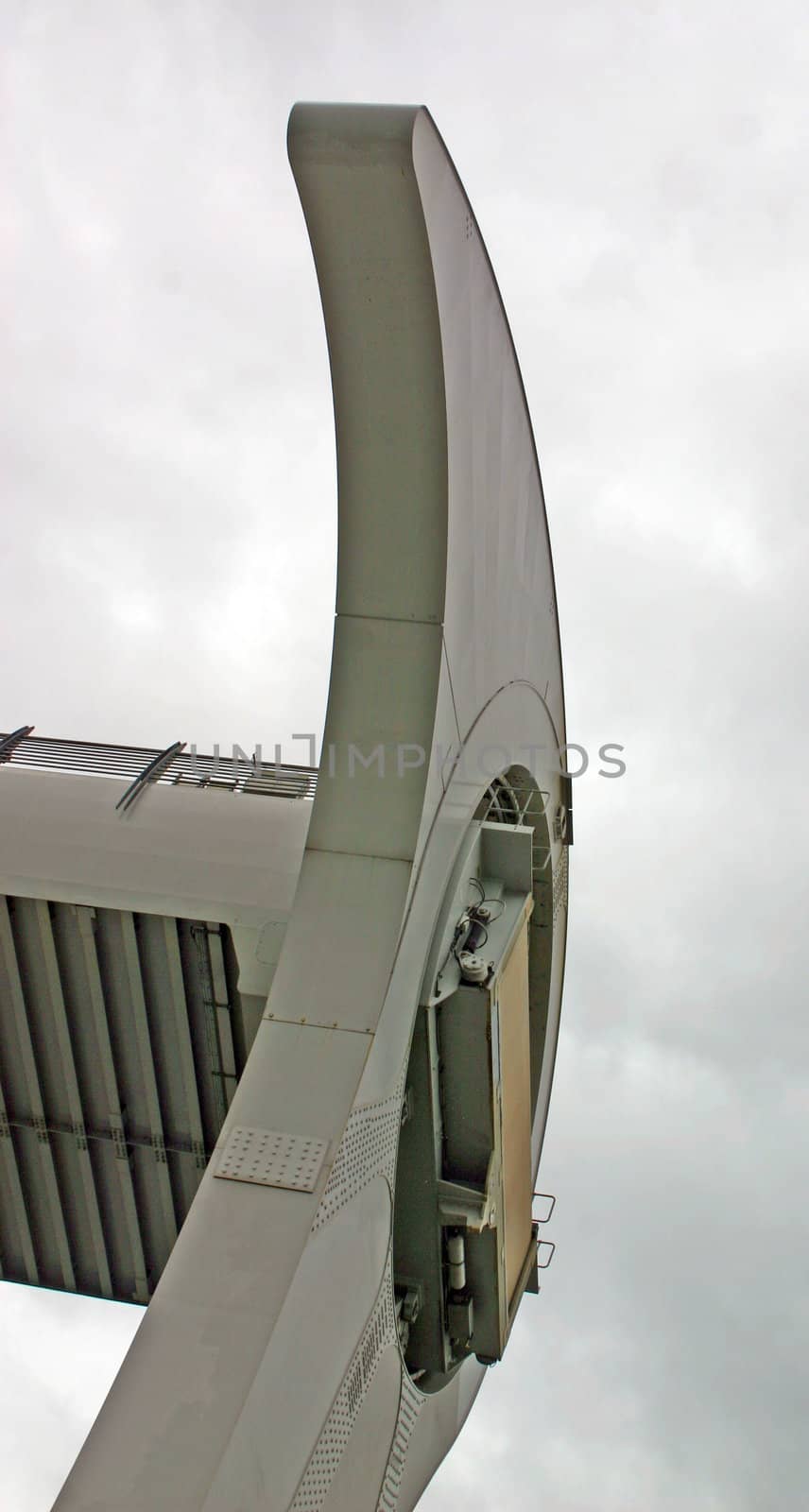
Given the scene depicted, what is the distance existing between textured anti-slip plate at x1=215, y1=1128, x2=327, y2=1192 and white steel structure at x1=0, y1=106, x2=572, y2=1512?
13 millimetres

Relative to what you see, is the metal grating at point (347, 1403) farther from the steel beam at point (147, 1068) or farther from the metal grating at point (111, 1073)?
the steel beam at point (147, 1068)

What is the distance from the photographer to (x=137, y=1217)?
311 inches

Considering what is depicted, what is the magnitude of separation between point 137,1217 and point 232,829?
3.25 metres

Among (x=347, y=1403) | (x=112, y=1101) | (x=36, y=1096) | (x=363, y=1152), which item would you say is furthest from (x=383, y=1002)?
(x=36, y=1096)

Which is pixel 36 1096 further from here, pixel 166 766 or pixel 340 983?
pixel 340 983

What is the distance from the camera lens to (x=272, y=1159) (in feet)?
15.0

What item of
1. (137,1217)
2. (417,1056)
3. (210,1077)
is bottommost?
(137,1217)

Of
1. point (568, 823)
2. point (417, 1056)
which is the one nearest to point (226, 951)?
point (417, 1056)

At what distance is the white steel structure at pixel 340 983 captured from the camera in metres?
4.25

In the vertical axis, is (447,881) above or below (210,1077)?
above

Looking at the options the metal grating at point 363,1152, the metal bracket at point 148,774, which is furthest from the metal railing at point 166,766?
the metal grating at point 363,1152

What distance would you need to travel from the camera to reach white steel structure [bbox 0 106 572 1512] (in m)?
4.25

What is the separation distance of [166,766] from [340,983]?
10.9 feet

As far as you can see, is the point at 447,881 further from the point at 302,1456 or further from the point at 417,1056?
the point at 302,1456
